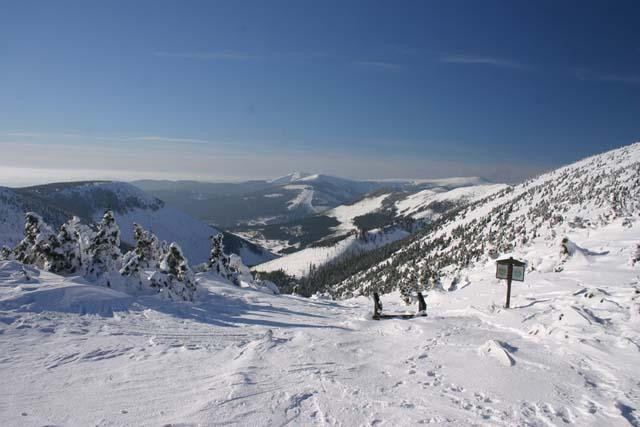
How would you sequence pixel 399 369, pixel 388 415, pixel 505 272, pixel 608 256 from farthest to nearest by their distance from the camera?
pixel 608 256
pixel 505 272
pixel 399 369
pixel 388 415

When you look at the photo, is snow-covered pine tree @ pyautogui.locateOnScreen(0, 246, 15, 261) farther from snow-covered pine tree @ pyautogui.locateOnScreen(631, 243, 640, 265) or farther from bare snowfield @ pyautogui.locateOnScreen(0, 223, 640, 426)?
snow-covered pine tree @ pyautogui.locateOnScreen(631, 243, 640, 265)

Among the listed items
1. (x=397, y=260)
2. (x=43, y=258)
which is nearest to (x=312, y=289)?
(x=397, y=260)

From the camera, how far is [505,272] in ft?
58.3

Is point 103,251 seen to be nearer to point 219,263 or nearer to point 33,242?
point 33,242

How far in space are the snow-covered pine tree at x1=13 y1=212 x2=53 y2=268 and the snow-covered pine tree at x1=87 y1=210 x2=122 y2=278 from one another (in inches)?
111

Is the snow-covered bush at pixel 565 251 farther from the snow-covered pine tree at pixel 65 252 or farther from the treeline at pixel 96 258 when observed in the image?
the snow-covered pine tree at pixel 65 252

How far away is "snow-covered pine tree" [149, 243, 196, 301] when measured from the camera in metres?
23.3

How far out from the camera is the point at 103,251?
2409 cm

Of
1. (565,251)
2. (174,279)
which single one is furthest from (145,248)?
(565,251)

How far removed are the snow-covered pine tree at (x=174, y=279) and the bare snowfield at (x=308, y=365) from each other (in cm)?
655

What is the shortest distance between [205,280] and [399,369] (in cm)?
2723

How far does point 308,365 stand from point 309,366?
92 millimetres

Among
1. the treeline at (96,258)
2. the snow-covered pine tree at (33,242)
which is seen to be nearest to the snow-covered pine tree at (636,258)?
the treeline at (96,258)

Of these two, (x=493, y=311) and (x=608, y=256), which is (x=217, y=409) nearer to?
(x=493, y=311)
